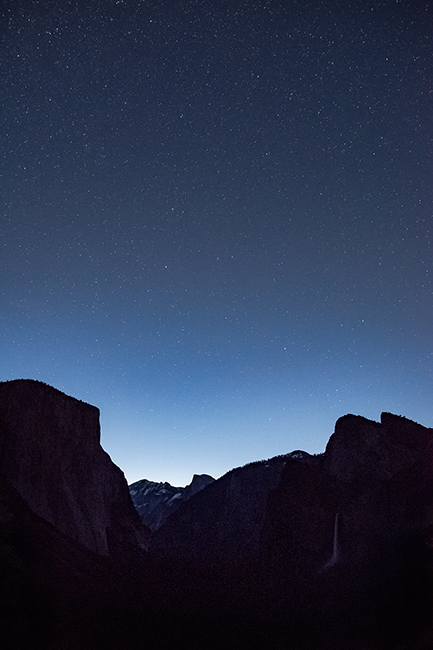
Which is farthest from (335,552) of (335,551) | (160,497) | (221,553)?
(160,497)

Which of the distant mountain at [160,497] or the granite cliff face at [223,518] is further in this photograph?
the distant mountain at [160,497]

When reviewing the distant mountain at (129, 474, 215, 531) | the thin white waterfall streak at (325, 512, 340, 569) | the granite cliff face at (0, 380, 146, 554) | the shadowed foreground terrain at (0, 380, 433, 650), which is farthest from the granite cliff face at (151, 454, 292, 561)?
the distant mountain at (129, 474, 215, 531)

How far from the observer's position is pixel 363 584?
25.7m

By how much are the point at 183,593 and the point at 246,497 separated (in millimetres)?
43325

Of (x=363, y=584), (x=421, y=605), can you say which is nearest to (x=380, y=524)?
(x=363, y=584)

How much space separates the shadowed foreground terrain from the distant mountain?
147ft

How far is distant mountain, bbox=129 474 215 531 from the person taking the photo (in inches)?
4114

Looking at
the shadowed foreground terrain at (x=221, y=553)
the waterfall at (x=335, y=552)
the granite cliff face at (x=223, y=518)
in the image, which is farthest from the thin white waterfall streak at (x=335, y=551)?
the granite cliff face at (x=223, y=518)

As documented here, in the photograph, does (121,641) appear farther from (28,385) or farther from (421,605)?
(28,385)

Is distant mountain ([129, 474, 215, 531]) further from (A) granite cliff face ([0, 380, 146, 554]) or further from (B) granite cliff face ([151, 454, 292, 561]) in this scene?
(A) granite cliff face ([0, 380, 146, 554])

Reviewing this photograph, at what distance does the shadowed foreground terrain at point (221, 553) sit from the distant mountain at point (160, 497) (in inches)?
1763

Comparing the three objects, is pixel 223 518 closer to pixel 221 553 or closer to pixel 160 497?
pixel 221 553

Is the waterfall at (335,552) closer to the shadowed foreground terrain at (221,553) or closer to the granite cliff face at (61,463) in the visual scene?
the shadowed foreground terrain at (221,553)

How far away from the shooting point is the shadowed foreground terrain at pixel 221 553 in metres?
17.7
